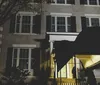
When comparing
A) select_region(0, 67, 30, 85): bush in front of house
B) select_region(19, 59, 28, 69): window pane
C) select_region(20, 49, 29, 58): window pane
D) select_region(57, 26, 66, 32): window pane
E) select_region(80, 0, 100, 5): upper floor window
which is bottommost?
select_region(0, 67, 30, 85): bush in front of house

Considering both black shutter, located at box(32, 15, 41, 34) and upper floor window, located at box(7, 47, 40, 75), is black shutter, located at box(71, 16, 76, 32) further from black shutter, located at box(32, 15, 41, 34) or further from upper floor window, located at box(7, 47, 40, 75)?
upper floor window, located at box(7, 47, 40, 75)

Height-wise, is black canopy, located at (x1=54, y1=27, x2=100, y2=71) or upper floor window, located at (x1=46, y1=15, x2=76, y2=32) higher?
upper floor window, located at (x1=46, y1=15, x2=76, y2=32)

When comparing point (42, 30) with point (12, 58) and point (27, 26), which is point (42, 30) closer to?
point (27, 26)

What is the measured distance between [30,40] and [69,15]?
4.57m

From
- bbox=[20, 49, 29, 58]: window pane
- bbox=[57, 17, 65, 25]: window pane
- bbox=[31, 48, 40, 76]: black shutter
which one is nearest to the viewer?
bbox=[31, 48, 40, 76]: black shutter

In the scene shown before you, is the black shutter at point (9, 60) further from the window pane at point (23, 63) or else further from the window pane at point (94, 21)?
the window pane at point (94, 21)

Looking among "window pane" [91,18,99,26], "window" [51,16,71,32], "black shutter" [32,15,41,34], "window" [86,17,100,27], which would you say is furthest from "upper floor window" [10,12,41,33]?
"window pane" [91,18,99,26]

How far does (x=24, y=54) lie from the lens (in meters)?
17.5

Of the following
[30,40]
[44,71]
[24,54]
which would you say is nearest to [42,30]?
[30,40]

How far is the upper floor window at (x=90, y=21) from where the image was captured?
18.9m

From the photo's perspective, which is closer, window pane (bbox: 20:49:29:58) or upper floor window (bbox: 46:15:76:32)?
window pane (bbox: 20:49:29:58)

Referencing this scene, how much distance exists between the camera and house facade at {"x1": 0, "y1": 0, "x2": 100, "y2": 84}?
17016 millimetres

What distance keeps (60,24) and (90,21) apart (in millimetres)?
2991

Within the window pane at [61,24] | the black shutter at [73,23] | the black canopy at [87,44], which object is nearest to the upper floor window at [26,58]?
the window pane at [61,24]
